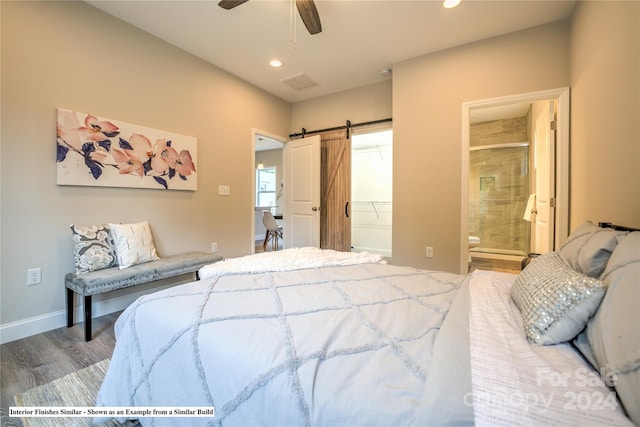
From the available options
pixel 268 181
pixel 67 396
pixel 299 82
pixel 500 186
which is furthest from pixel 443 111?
pixel 268 181

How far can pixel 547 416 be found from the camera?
1.86 feet

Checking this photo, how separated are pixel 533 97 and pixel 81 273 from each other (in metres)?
4.41

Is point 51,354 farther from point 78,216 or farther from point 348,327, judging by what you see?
point 348,327

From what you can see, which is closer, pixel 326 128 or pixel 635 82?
pixel 635 82

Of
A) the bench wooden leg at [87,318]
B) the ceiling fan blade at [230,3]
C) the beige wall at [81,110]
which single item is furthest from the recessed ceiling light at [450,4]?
the bench wooden leg at [87,318]

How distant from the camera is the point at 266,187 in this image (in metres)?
8.54

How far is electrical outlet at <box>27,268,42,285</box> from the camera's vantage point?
2.15 m

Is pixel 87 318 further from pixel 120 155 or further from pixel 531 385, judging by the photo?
pixel 531 385

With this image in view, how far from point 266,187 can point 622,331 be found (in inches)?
327

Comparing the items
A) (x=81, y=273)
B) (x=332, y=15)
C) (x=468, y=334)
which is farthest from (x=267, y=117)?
(x=468, y=334)

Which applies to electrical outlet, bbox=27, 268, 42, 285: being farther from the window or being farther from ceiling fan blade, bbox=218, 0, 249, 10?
the window

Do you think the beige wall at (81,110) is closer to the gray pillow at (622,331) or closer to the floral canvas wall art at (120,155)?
the floral canvas wall art at (120,155)

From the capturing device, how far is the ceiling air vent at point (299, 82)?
3781 mm

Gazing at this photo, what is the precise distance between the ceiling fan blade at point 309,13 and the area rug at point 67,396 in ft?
8.98
